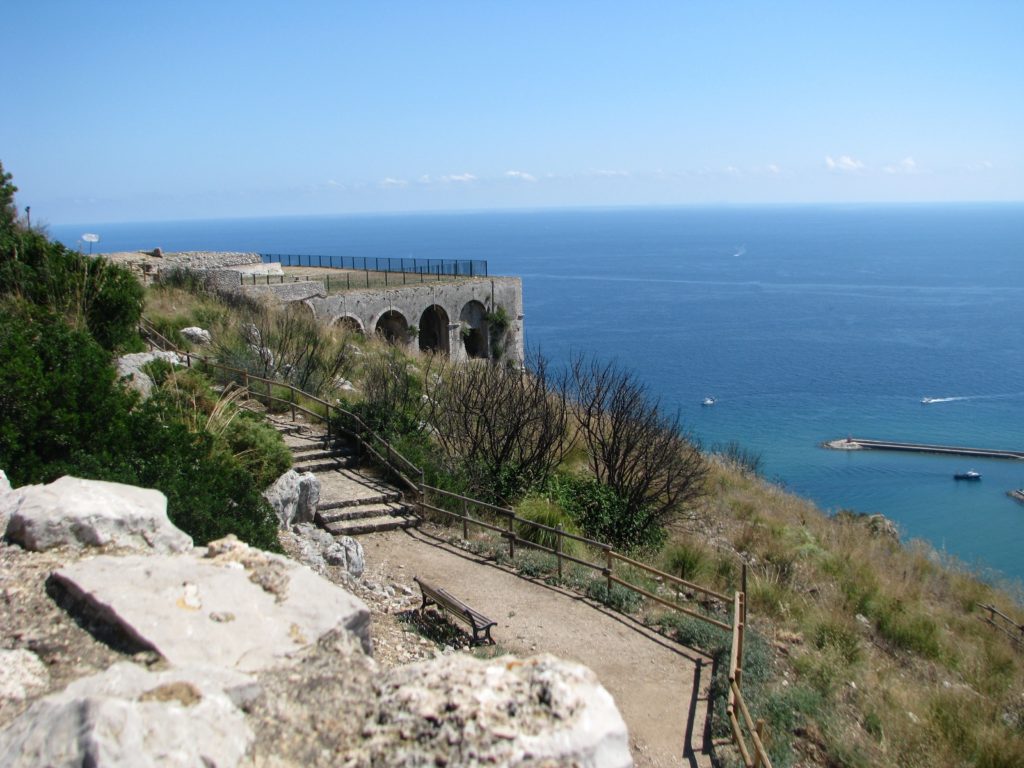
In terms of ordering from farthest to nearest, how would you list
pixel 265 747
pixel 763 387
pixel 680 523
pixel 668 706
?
pixel 763 387 → pixel 680 523 → pixel 668 706 → pixel 265 747

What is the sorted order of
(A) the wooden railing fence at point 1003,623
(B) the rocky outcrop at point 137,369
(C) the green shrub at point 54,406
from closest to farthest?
(C) the green shrub at point 54,406, (B) the rocky outcrop at point 137,369, (A) the wooden railing fence at point 1003,623

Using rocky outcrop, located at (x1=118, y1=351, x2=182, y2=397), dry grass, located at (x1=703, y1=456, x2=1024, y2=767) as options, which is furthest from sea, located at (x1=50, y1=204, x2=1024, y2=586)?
rocky outcrop, located at (x1=118, y1=351, x2=182, y2=397)

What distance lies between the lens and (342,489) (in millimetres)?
Result: 15172

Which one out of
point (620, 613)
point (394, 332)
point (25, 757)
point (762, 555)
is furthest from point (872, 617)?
point (394, 332)

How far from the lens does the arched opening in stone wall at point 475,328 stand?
37750 millimetres

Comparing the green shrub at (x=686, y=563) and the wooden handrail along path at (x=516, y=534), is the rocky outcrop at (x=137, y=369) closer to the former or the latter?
the wooden handrail along path at (x=516, y=534)

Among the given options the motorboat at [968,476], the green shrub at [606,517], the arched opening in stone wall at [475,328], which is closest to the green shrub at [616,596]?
the green shrub at [606,517]

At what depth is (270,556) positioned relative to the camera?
546cm

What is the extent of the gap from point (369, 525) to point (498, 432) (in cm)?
450

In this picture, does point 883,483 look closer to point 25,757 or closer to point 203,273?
point 203,273

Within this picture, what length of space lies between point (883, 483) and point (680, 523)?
26.2 m

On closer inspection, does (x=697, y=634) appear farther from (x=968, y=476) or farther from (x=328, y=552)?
(x=968, y=476)

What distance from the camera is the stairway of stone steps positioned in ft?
46.0

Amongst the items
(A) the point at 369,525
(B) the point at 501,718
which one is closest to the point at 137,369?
(A) the point at 369,525
